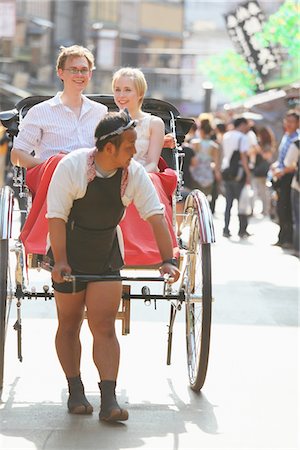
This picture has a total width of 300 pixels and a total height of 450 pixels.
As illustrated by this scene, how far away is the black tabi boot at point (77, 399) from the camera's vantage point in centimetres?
636

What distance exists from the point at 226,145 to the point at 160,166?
32.7 feet

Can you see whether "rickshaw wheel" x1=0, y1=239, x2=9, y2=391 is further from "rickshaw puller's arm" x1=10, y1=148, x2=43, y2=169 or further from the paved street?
"rickshaw puller's arm" x1=10, y1=148, x2=43, y2=169

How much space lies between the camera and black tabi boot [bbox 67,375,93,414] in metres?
6.36

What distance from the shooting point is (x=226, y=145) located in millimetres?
17672

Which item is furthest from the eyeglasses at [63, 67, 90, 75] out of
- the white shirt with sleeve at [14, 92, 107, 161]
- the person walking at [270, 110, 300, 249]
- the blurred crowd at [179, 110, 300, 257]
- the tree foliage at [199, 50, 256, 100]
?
the tree foliage at [199, 50, 256, 100]

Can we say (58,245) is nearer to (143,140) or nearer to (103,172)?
(103,172)

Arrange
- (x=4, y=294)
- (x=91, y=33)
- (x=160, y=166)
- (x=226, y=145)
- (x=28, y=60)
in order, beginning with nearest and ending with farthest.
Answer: (x=4, y=294)
(x=160, y=166)
(x=226, y=145)
(x=28, y=60)
(x=91, y=33)

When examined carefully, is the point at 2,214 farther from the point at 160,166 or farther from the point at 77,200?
the point at 160,166

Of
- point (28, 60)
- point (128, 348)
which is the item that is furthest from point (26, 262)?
point (28, 60)

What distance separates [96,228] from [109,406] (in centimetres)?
88

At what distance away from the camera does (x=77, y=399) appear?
6.39 metres

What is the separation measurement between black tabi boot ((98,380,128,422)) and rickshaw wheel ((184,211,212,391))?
653mm

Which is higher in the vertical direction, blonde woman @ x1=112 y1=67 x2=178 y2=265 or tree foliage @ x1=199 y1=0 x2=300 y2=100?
tree foliage @ x1=199 y1=0 x2=300 y2=100

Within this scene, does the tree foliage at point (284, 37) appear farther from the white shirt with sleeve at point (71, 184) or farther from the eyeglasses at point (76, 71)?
the white shirt with sleeve at point (71, 184)
